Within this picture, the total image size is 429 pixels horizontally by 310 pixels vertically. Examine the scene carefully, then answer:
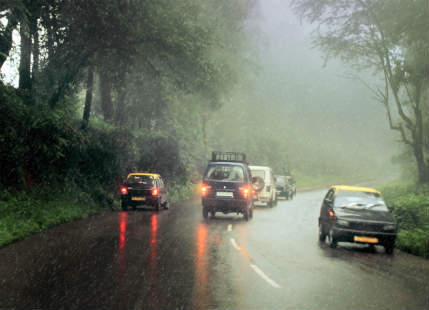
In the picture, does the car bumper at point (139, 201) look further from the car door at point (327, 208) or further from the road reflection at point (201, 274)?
the car door at point (327, 208)

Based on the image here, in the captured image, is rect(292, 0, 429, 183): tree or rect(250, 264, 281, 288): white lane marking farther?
rect(292, 0, 429, 183): tree

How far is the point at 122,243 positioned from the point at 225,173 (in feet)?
26.3

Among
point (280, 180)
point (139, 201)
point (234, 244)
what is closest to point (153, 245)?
point (234, 244)

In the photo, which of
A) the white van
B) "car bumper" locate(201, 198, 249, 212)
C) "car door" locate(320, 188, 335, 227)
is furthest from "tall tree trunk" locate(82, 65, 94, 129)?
"car door" locate(320, 188, 335, 227)

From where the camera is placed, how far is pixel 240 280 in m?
8.55

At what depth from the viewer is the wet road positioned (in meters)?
7.03

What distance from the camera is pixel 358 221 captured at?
43.6ft

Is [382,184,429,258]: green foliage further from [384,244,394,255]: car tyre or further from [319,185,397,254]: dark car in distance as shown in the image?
[319,185,397,254]: dark car in distance

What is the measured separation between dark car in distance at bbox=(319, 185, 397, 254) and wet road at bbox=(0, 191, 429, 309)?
350mm

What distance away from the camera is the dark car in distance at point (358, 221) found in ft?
43.0

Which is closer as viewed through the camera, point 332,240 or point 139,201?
point 332,240

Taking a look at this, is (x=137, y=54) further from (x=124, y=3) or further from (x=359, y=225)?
(x=359, y=225)

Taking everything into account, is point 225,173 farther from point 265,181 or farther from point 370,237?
point 265,181

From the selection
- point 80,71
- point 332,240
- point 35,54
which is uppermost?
point 35,54
